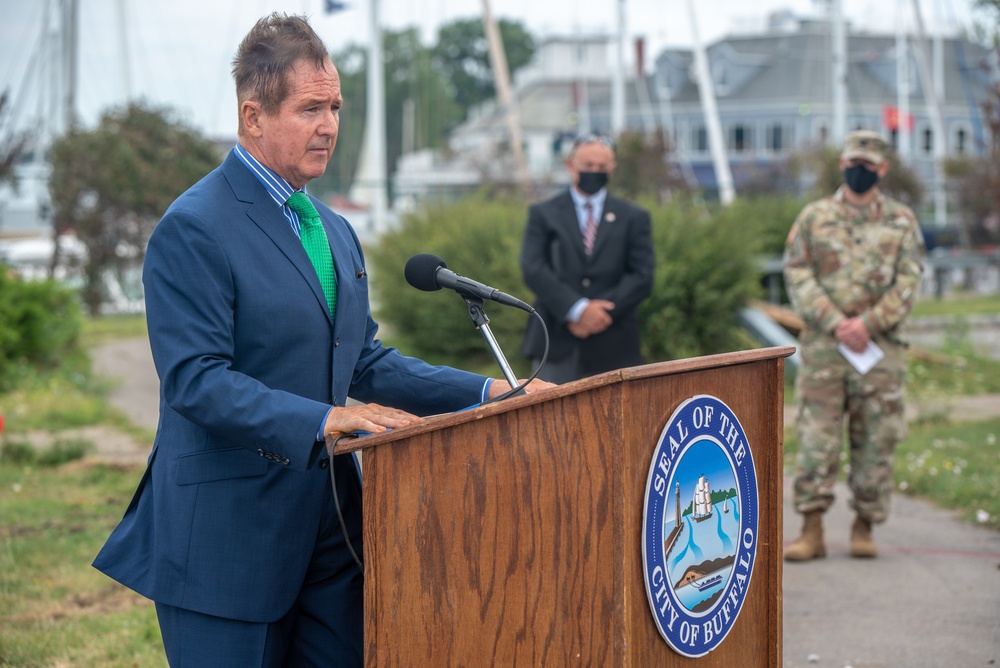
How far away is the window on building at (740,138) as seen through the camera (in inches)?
2355

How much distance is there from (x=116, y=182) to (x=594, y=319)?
1622 centimetres

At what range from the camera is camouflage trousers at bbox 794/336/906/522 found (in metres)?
6.27

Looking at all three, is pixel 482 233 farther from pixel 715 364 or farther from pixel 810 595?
pixel 715 364

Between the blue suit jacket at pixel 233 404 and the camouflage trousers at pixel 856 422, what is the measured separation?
13.3 ft

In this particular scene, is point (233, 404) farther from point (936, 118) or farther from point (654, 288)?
point (936, 118)

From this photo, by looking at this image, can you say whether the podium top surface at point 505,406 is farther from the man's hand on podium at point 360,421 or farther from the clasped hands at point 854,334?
the clasped hands at point 854,334

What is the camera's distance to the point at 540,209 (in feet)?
23.2

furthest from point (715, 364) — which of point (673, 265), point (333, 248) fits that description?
point (673, 265)

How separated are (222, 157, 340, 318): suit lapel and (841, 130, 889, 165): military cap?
14.1 ft

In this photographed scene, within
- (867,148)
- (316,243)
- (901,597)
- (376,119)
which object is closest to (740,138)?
(376,119)

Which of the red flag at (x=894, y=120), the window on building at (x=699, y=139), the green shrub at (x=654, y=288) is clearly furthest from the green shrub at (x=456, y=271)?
the window on building at (x=699, y=139)

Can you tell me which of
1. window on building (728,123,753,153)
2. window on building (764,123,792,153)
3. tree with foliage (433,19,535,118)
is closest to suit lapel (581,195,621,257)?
window on building (764,123,792,153)

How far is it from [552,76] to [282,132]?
73.7 meters

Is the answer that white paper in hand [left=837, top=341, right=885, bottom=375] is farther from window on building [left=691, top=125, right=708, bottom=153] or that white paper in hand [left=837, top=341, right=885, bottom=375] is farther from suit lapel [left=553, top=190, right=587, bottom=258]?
window on building [left=691, top=125, right=708, bottom=153]
